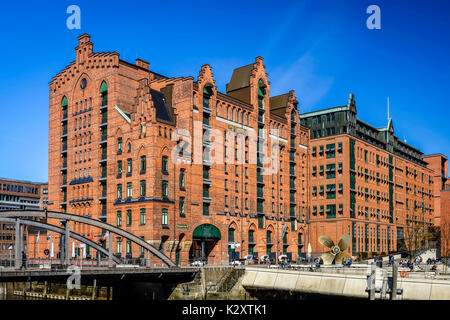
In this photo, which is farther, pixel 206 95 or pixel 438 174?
pixel 438 174

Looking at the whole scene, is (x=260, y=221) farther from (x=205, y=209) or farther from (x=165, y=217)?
(x=165, y=217)

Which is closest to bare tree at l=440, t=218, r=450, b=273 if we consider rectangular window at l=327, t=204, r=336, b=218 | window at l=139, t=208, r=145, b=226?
rectangular window at l=327, t=204, r=336, b=218

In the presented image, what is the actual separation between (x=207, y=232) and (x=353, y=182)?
36797 millimetres

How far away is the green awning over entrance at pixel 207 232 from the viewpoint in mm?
75438

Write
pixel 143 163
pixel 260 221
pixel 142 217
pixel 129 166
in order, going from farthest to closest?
1. pixel 260 221
2. pixel 129 166
3. pixel 143 163
4. pixel 142 217

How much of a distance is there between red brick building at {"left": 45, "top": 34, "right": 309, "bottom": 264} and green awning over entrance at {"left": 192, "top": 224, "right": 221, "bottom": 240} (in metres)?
0.14

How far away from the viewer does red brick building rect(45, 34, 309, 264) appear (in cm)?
7219

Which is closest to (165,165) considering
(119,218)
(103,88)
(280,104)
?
(119,218)

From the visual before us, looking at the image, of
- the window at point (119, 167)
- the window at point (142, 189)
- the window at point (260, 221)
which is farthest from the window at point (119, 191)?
the window at point (260, 221)

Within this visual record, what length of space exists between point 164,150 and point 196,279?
19850mm

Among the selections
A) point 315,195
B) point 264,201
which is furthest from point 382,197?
point 264,201

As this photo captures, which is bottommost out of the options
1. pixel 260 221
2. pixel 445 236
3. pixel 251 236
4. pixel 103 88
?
pixel 445 236

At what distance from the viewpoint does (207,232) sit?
76688 mm

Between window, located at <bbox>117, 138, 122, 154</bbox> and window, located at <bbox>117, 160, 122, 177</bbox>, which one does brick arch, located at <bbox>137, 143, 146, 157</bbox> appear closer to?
window, located at <bbox>117, 138, 122, 154</bbox>
